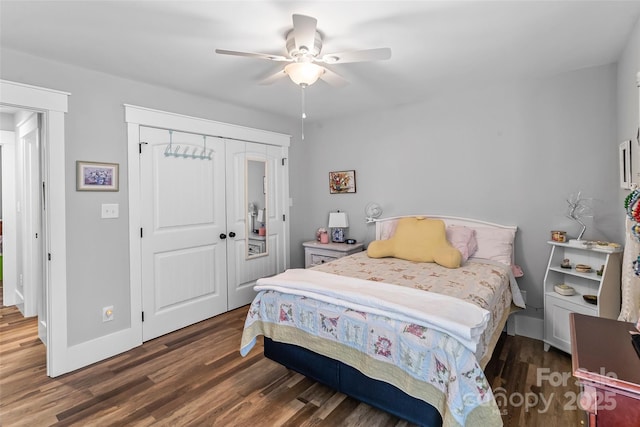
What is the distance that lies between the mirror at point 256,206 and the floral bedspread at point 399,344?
1605 mm

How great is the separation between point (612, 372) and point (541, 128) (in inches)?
101

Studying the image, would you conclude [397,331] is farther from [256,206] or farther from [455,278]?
[256,206]

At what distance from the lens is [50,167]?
239 centimetres

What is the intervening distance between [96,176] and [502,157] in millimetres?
3685

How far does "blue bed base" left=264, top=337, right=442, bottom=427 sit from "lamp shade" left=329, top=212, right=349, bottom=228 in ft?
6.66

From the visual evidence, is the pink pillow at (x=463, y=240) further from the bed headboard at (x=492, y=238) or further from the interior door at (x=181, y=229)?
the interior door at (x=181, y=229)

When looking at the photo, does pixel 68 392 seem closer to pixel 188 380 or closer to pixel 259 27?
pixel 188 380

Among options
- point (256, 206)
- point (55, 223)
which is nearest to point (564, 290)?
point (256, 206)

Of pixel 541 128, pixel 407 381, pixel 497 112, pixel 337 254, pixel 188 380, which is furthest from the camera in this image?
pixel 337 254

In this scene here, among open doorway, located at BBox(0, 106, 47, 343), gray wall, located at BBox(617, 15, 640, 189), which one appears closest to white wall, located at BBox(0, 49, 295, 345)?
open doorway, located at BBox(0, 106, 47, 343)

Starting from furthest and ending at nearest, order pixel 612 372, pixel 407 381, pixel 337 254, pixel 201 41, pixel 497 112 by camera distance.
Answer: pixel 337 254, pixel 497 112, pixel 201 41, pixel 407 381, pixel 612 372

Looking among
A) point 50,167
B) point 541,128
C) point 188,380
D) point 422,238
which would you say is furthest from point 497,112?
point 50,167

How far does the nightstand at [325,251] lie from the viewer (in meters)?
3.88

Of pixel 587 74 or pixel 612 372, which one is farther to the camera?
pixel 587 74
